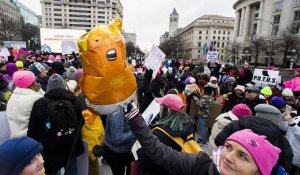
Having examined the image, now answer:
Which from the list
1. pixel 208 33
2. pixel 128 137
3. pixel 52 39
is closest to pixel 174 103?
pixel 128 137

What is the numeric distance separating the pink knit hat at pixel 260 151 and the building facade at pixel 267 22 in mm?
43461

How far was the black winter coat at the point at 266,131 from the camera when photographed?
2.02 m

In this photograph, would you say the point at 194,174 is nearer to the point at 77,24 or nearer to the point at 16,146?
the point at 16,146

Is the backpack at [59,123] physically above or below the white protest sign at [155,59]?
below

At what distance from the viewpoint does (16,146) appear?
1.55 m

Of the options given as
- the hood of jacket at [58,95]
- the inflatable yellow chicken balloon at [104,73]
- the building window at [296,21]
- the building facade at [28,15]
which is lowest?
the hood of jacket at [58,95]

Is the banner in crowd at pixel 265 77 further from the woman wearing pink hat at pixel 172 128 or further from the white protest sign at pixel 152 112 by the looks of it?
the woman wearing pink hat at pixel 172 128

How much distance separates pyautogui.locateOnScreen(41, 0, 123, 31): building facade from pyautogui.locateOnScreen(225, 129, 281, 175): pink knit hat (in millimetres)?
109376

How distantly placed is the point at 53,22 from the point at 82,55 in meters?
117

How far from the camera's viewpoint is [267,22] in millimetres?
52625

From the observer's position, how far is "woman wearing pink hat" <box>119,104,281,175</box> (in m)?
1.35

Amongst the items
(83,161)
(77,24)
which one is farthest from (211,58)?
(77,24)

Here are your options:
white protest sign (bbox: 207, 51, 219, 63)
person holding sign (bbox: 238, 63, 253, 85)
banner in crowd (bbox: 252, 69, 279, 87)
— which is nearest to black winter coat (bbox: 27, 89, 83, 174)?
banner in crowd (bbox: 252, 69, 279, 87)

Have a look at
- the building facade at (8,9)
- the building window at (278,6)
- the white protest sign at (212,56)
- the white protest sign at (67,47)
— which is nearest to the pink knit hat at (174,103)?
the white protest sign at (67,47)
